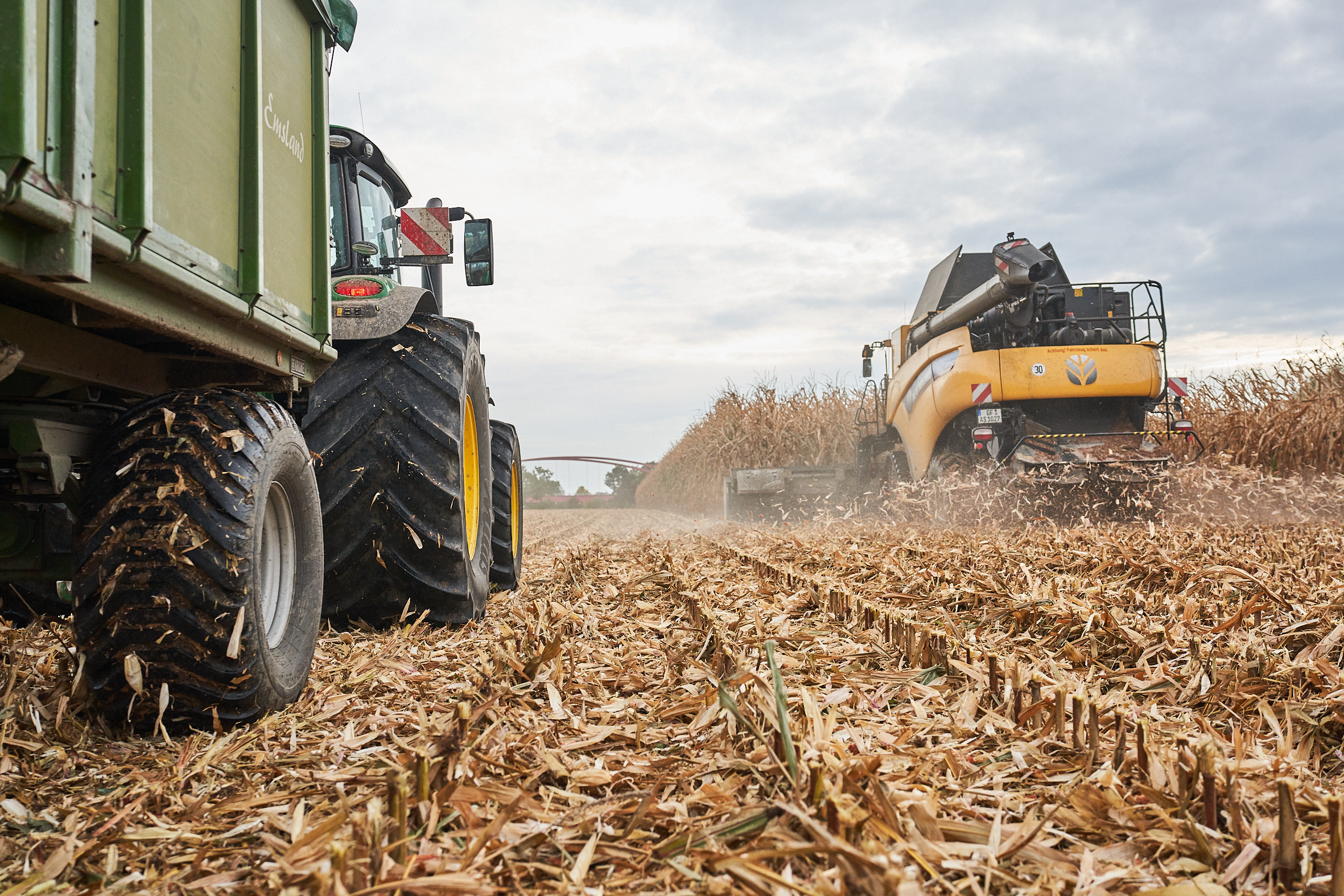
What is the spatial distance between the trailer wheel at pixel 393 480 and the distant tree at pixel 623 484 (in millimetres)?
37214

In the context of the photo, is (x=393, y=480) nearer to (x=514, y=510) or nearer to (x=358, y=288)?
(x=358, y=288)

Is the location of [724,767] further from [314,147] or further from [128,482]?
[314,147]

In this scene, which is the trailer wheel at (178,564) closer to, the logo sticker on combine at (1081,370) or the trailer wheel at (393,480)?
the trailer wheel at (393,480)

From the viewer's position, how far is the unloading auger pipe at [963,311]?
8.08m

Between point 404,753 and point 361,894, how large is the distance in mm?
721

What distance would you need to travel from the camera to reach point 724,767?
1689 mm

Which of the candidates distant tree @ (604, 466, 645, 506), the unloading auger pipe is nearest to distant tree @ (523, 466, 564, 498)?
distant tree @ (604, 466, 645, 506)

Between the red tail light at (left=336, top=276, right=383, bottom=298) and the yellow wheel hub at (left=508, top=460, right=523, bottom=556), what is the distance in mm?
1614

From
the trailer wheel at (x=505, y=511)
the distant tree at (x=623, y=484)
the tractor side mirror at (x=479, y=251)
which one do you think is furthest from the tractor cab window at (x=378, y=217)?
the distant tree at (x=623, y=484)

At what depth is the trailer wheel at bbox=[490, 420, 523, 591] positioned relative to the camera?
15.0 ft

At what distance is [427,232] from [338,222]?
636mm

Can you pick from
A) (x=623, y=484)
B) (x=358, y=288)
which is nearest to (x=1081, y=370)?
(x=358, y=288)

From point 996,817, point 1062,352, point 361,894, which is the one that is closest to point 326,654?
point 361,894

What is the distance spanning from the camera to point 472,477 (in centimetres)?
398
